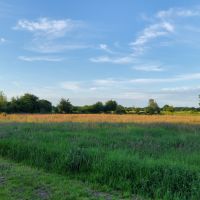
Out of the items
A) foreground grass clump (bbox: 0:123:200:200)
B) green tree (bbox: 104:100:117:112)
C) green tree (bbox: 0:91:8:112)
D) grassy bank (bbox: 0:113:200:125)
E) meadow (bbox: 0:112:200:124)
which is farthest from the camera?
green tree (bbox: 104:100:117:112)

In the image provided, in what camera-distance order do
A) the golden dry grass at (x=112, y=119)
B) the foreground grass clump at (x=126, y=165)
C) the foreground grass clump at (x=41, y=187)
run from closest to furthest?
the foreground grass clump at (x=41, y=187)
the foreground grass clump at (x=126, y=165)
the golden dry grass at (x=112, y=119)

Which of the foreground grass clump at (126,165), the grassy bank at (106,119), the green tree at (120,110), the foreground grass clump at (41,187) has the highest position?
the green tree at (120,110)

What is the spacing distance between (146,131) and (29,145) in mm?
7874

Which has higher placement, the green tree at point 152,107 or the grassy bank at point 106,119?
the green tree at point 152,107

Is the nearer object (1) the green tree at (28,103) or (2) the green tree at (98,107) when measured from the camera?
(1) the green tree at (28,103)

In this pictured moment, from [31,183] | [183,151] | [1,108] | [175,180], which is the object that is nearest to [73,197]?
[31,183]

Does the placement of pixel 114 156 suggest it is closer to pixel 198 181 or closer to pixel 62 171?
pixel 62 171

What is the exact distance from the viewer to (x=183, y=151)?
10883mm

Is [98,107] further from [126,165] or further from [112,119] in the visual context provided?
[126,165]

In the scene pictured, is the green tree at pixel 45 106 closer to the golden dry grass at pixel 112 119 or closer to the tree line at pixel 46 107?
the tree line at pixel 46 107

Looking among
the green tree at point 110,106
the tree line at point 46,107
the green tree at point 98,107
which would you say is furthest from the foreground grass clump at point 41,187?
the green tree at point 110,106

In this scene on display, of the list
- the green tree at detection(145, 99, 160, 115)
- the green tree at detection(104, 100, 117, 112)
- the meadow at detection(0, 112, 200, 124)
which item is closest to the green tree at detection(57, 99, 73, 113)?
the green tree at detection(104, 100, 117, 112)

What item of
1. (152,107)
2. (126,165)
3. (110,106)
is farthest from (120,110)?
(126,165)

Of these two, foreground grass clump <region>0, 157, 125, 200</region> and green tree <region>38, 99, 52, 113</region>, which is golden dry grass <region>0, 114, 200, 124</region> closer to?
foreground grass clump <region>0, 157, 125, 200</region>
